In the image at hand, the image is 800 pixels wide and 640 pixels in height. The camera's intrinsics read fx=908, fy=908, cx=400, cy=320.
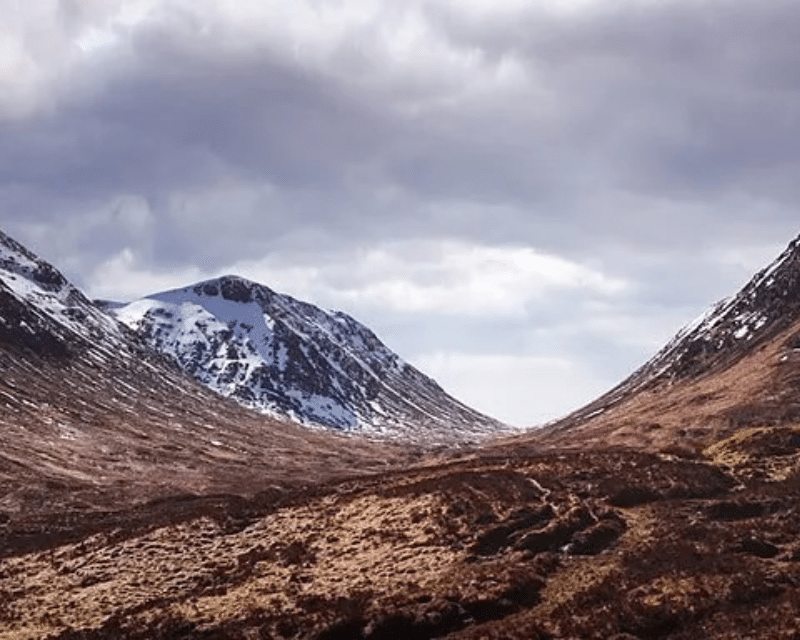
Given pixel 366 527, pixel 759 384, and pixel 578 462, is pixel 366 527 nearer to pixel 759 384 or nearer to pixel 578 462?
pixel 578 462

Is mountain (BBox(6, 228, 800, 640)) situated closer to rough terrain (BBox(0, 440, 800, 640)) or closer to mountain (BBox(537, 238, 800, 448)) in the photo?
rough terrain (BBox(0, 440, 800, 640))

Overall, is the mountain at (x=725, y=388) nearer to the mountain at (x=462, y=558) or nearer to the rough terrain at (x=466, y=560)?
the mountain at (x=462, y=558)

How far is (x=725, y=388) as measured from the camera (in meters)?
136

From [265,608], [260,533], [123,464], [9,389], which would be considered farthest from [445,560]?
[9,389]

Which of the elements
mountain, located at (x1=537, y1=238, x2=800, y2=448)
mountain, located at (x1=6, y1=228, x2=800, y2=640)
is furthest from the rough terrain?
mountain, located at (x1=537, y1=238, x2=800, y2=448)

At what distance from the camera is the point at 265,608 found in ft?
123

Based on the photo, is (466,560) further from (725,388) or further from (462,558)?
(725,388)

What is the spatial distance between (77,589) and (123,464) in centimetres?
10044

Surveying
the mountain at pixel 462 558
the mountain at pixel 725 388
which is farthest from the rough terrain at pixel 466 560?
the mountain at pixel 725 388

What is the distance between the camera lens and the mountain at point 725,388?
110 metres

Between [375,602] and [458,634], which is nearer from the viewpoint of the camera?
[458,634]

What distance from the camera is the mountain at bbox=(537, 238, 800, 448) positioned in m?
110

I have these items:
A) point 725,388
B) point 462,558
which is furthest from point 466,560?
point 725,388

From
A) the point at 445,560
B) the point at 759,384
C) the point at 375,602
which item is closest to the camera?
the point at 375,602
